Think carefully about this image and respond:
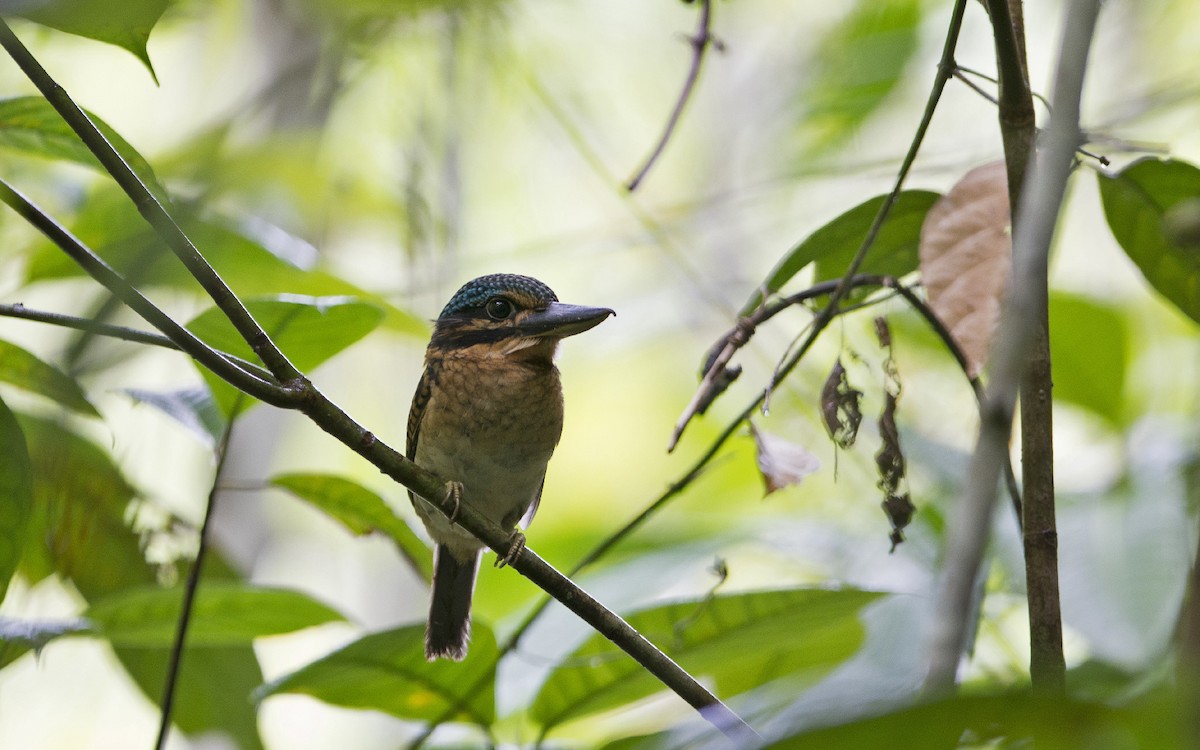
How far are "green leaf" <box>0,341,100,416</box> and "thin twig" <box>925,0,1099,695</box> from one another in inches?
54.7

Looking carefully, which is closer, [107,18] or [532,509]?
[107,18]

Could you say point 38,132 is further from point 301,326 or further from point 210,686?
point 210,686

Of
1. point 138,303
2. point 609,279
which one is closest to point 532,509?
point 138,303

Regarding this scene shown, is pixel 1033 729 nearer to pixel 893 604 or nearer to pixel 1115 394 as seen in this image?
pixel 893 604

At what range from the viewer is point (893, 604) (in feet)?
8.46

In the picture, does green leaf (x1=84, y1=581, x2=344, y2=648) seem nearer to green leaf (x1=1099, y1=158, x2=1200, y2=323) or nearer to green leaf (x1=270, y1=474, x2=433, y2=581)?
green leaf (x1=270, y1=474, x2=433, y2=581)

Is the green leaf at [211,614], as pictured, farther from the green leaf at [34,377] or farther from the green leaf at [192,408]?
the green leaf at [34,377]

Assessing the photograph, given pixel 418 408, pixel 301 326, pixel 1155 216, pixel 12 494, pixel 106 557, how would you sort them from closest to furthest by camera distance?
pixel 12 494 < pixel 1155 216 < pixel 301 326 < pixel 106 557 < pixel 418 408

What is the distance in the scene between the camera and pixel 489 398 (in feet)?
9.05

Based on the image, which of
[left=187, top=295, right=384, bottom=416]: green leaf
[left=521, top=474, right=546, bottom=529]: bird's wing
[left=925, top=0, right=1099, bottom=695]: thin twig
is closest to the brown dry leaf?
[left=925, top=0, right=1099, bottom=695]: thin twig

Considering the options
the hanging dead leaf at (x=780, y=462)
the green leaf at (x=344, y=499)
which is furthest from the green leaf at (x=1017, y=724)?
the green leaf at (x=344, y=499)

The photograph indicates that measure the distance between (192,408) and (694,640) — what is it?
997 millimetres

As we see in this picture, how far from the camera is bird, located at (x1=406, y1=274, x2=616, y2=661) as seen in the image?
275 cm

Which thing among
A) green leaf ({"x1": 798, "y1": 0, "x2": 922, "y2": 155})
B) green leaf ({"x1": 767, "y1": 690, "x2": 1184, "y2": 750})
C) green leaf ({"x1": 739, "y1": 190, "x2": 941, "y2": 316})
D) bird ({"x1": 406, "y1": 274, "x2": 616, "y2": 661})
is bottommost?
green leaf ({"x1": 767, "y1": 690, "x2": 1184, "y2": 750})
